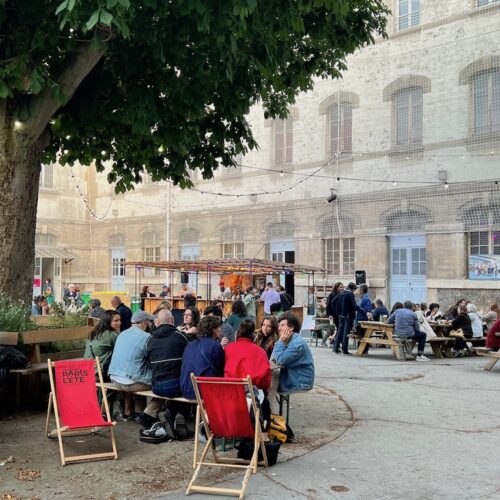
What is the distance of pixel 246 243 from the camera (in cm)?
2539

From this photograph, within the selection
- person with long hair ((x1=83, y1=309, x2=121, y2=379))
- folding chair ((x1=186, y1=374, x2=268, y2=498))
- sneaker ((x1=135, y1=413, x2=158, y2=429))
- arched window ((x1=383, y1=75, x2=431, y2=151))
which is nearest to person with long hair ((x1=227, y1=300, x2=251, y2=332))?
person with long hair ((x1=83, y1=309, x2=121, y2=379))

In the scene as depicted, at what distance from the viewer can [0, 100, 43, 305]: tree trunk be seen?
7.80m

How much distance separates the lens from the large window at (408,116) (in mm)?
20656

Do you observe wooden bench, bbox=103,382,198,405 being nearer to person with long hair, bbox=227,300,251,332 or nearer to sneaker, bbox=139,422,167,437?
sneaker, bbox=139,422,167,437

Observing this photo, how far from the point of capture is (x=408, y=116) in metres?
20.9

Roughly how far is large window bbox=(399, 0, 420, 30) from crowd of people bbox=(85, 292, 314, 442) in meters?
17.2

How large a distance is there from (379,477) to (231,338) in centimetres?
369

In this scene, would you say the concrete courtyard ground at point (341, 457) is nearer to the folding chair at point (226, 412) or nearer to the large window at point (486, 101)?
the folding chair at point (226, 412)

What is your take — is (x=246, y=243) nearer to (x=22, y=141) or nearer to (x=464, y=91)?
(x=464, y=91)

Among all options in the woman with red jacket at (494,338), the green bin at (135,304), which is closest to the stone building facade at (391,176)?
the green bin at (135,304)

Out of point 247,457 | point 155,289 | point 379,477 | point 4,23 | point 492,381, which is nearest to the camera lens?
point 379,477

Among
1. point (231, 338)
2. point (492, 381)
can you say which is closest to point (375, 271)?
point (492, 381)

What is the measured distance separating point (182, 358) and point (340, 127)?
1784 cm

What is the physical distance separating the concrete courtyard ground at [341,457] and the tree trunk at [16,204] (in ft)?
5.96
